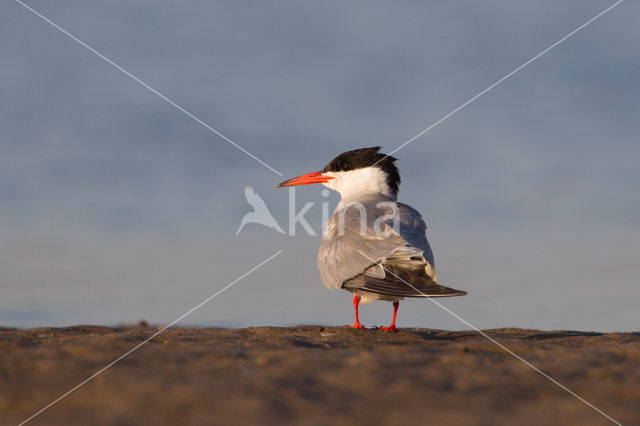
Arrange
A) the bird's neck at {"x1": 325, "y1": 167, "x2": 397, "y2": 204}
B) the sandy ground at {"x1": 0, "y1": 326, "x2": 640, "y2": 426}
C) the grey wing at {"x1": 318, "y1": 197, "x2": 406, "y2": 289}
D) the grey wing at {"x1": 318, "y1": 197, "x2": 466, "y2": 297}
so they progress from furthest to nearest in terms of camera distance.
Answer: the bird's neck at {"x1": 325, "y1": 167, "x2": 397, "y2": 204} → the grey wing at {"x1": 318, "y1": 197, "x2": 406, "y2": 289} → the grey wing at {"x1": 318, "y1": 197, "x2": 466, "y2": 297} → the sandy ground at {"x1": 0, "y1": 326, "x2": 640, "y2": 426}

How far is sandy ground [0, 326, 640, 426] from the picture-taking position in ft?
8.11

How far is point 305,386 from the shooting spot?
2844 mm

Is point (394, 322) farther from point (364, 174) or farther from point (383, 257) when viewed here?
point (364, 174)

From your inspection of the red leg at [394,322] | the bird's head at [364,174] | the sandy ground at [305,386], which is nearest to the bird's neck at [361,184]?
the bird's head at [364,174]

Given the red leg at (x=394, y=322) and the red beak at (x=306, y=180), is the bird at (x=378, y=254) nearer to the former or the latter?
the red leg at (x=394, y=322)

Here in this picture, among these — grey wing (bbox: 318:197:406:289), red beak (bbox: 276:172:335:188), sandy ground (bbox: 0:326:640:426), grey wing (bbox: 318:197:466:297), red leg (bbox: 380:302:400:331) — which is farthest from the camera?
red beak (bbox: 276:172:335:188)

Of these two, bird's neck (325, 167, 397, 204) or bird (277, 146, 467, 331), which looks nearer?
bird (277, 146, 467, 331)

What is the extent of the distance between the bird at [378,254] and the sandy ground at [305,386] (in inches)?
67.1

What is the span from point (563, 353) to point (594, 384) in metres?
1.22

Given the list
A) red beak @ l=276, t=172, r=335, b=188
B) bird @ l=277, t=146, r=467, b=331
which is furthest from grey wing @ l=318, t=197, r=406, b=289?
red beak @ l=276, t=172, r=335, b=188

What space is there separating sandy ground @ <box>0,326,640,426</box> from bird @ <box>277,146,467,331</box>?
1704 millimetres

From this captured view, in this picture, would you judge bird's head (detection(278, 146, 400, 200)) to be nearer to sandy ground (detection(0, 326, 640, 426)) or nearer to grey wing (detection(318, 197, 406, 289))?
grey wing (detection(318, 197, 406, 289))

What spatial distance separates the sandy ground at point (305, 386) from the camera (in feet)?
8.11

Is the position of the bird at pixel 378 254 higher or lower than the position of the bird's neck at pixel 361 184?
lower
